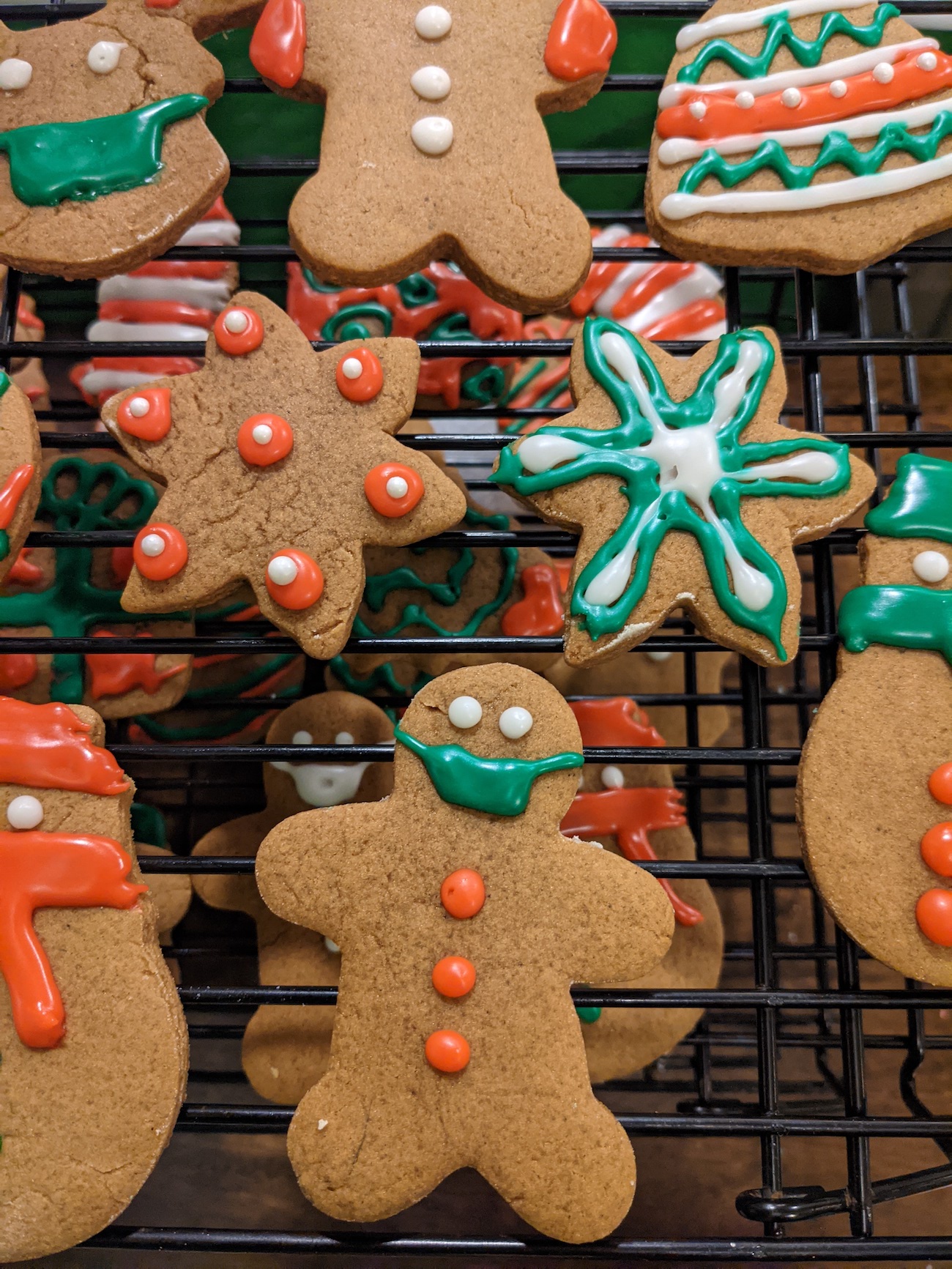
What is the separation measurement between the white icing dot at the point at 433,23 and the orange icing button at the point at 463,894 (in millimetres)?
917

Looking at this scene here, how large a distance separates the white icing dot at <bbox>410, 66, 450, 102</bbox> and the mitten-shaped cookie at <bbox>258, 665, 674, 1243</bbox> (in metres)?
0.65

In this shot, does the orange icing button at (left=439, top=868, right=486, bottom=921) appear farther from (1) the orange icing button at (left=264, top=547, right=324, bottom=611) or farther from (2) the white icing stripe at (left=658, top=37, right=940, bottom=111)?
(2) the white icing stripe at (left=658, top=37, right=940, bottom=111)

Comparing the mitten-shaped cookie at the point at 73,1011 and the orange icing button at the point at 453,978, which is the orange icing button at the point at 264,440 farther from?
the orange icing button at the point at 453,978

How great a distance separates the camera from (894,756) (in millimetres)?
840

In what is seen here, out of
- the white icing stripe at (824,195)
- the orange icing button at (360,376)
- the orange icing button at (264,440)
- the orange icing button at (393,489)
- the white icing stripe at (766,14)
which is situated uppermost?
the white icing stripe at (766,14)

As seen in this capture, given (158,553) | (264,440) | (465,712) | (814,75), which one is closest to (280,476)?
(264,440)

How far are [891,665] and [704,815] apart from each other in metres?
0.48

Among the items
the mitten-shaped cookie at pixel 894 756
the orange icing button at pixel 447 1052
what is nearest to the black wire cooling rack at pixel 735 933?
the mitten-shaped cookie at pixel 894 756

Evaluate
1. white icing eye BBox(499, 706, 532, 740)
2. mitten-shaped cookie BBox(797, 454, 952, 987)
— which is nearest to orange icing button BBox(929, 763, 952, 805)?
mitten-shaped cookie BBox(797, 454, 952, 987)

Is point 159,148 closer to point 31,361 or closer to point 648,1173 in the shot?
point 31,361

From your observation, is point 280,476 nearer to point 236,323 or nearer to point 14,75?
point 236,323

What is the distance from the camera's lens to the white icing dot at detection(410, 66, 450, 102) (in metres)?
0.94

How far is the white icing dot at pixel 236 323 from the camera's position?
2.99 feet

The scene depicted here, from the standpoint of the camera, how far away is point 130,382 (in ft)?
4.03
